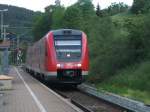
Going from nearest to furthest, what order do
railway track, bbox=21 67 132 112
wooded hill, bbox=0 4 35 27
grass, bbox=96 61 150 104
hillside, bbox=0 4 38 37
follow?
railway track, bbox=21 67 132 112
grass, bbox=96 61 150 104
hillside, bbox=0 4 38 37
wooded hill, bbox=0 4 35 27

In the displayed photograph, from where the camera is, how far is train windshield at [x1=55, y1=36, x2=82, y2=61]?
32.8m

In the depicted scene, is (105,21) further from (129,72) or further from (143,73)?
(143,73)

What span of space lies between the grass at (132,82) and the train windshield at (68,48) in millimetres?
2468

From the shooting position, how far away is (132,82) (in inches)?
1271

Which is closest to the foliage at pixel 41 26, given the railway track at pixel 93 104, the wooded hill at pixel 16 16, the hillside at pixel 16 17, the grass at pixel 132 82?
the hillside at pixel 16 17

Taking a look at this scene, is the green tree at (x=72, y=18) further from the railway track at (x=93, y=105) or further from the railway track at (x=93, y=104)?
the railway track at (x=93, y=105)

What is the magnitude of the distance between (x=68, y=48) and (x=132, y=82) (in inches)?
166

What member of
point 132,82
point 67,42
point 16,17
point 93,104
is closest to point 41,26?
point 16,17

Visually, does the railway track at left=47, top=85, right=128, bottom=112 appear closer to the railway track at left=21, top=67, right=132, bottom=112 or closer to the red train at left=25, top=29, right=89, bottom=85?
the railway track at left=21, top=67, right=132, bottom=112

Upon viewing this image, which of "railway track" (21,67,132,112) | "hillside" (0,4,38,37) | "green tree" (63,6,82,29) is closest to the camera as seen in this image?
"railway track" (21,67,132,112)

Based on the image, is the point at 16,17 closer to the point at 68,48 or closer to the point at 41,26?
the point at 41,26

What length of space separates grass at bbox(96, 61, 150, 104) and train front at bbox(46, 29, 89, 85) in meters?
1.62

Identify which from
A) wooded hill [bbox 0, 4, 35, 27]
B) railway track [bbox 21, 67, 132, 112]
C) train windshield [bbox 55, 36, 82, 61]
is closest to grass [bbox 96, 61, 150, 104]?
railway track [bbox 21, 67, 132, 112]

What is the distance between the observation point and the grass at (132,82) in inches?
1116
